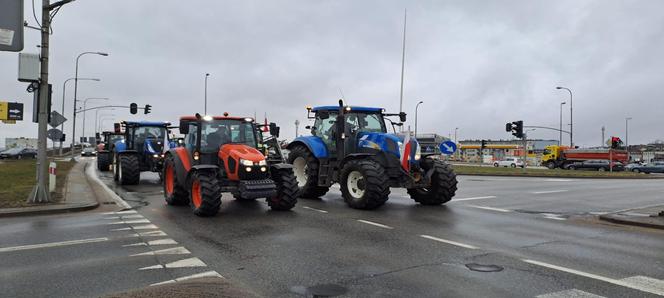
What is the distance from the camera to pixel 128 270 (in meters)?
5.86

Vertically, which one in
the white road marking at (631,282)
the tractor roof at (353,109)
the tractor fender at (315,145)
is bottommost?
the white road marking at (631,282)

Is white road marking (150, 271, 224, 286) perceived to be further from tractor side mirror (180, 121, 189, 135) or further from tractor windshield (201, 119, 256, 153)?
tractor side mirror (180, 121, 189, 135)

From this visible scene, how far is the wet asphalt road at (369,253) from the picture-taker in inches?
208

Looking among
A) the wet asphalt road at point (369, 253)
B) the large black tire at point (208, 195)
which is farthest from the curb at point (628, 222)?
the large black tire at point (208, 195)

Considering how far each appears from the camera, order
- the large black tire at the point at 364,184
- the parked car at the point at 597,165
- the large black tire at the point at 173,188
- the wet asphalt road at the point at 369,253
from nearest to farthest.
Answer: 1. the wet asphalt road at the point at 369,253
2. the large black tire at the point at 364,184
3. the large black tire at the point at 173,188
4. the parked car at the point at 597,165

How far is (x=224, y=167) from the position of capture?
11.0 metres

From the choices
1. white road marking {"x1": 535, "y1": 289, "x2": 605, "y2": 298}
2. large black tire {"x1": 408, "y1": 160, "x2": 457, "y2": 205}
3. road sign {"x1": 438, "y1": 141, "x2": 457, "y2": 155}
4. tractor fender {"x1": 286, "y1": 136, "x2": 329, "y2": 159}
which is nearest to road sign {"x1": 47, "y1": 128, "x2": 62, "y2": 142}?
tractor fender {"x1": 286, "y1": 136, "x2": 329, "y2": 159}

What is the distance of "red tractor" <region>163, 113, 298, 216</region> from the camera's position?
33.8ft

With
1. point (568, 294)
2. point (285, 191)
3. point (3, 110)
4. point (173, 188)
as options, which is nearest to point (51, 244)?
point (173, 188)

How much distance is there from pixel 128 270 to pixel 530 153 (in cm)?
8223

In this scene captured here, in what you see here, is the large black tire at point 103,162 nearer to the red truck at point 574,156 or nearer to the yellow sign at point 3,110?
the yellow sign at point 3,110

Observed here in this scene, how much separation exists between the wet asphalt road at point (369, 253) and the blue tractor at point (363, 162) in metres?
0.70

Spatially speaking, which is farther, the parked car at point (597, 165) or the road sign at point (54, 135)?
the parked car at point (597, 165)

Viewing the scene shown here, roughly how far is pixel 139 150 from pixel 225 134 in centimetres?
1029
